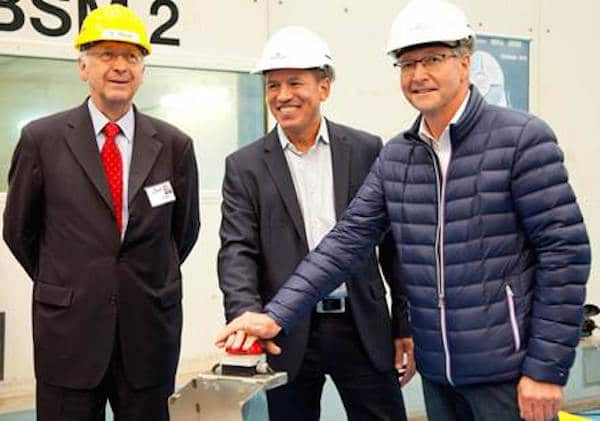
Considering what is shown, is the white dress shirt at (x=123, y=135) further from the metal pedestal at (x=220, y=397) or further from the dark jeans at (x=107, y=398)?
the metal pedestal at (x=220, y=397)

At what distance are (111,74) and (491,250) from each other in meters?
1.02

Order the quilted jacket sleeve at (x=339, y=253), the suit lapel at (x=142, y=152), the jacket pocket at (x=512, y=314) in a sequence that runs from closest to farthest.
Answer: the jacket pocket at (x=512, y=314) < the quilted jacket sleeve at (x=339, y=253) < the suit lapel at (x=142, y=152)

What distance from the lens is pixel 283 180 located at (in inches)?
66.2

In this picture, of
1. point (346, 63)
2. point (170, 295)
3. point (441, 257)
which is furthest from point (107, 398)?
point (346, 63)

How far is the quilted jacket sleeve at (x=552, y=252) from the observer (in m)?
1.29

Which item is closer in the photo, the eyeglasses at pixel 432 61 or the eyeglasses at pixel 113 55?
the eyeglasses at pixel 432 61

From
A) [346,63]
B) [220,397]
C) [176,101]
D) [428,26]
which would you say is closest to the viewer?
[220,397]

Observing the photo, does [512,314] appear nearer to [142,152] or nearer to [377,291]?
[377,291]

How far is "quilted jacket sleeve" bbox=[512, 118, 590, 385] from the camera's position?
50.8 inches

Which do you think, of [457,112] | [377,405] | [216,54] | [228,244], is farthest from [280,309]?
[216,54]

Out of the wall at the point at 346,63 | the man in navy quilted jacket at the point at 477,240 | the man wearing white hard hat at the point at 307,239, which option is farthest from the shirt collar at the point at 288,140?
the wall at the point at 346,63

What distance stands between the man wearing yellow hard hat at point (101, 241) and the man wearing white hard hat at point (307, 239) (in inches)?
8.6

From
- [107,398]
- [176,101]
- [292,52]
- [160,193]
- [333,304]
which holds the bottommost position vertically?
[107,398]

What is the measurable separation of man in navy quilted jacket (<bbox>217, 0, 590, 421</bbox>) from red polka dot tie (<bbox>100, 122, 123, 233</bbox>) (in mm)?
480
